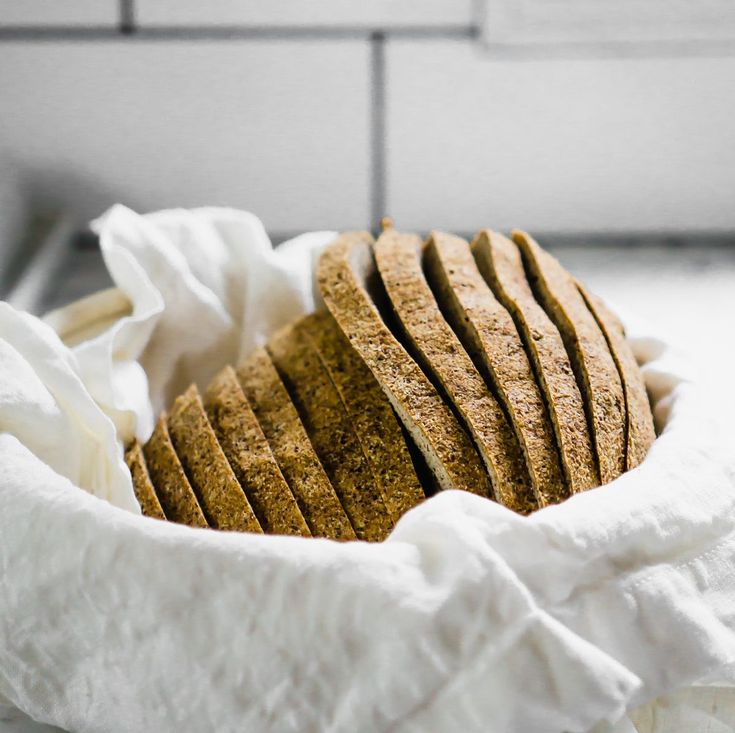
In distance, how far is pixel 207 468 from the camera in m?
0.74

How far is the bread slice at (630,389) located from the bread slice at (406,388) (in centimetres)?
11

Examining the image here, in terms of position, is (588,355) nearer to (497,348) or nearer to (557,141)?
(497,348)

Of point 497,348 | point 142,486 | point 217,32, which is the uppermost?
point 217,32

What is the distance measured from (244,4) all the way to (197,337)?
56 cm

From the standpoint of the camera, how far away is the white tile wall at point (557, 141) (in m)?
1.38

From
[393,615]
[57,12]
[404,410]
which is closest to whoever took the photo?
[393,615]

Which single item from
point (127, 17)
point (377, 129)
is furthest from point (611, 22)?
point (127, 17)

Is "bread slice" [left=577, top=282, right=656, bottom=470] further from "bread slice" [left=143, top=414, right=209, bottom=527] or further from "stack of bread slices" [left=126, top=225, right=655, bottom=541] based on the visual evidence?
Result: "bread slice" [left=143, top=414, right=209, bottom=527]

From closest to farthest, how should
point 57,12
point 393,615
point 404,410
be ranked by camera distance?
point 393,615 < point 404,410 < point 57,12

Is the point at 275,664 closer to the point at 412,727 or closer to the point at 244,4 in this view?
the point at 412,727

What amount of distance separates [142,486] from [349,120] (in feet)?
2.54

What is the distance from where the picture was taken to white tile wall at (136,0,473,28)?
134 cm

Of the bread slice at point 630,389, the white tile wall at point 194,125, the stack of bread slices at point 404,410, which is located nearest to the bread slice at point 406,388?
the stack of bread slices at point 404,410

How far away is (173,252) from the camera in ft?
3.20
